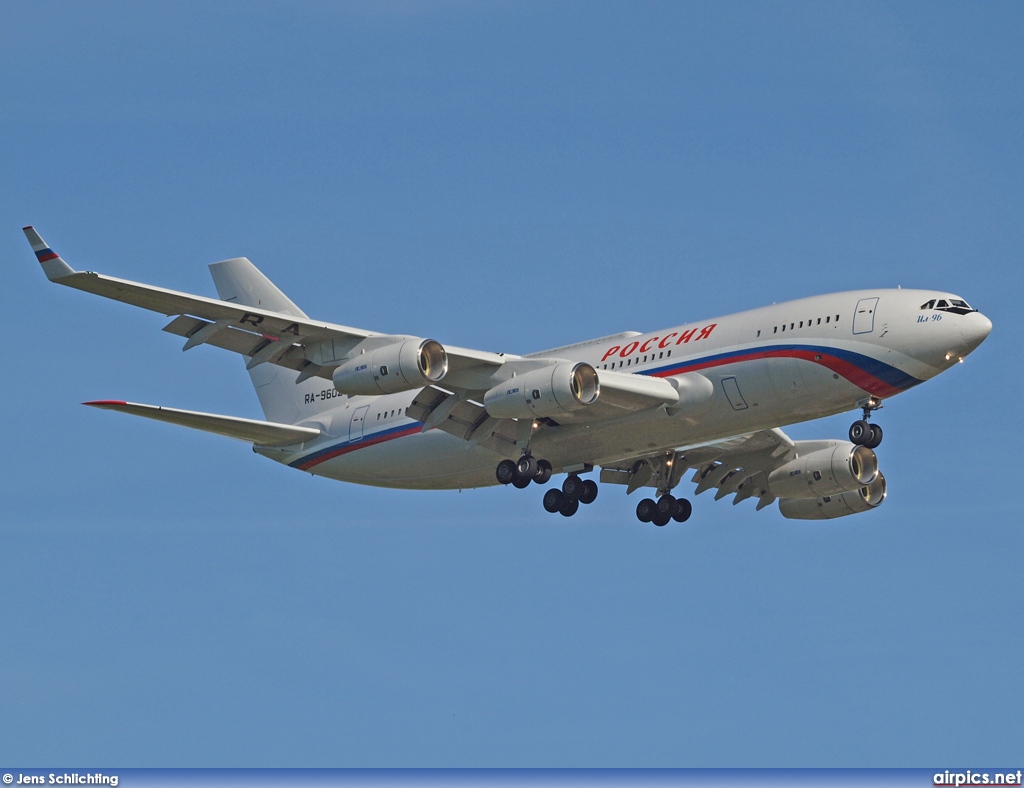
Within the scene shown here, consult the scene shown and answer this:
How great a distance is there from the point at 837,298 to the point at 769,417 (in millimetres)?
3754

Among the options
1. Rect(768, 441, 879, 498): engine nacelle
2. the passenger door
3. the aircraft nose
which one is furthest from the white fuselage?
Rect(768, 441, 879, 498): engine nacelle

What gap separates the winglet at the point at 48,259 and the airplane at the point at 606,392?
4 centimetres

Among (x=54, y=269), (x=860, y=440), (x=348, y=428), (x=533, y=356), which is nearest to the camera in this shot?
(x=54, y=269)

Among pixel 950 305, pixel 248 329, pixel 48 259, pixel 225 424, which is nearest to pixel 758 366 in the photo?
pixel 950 305

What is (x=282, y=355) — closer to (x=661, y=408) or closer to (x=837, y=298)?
(x=661, y=408)

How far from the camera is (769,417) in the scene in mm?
44656

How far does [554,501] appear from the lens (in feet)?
164

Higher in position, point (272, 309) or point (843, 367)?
point (272, 309)

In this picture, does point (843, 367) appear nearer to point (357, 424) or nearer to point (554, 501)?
point (554, 501)

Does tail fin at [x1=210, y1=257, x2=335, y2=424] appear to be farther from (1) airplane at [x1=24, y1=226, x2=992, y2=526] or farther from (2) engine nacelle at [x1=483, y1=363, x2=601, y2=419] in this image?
(2) engine nacelle at [x1=483, y1=363, x2=601, y2=419]

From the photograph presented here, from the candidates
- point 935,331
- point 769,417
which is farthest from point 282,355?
point 935,331

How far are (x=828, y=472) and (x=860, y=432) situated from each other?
794 centimetres

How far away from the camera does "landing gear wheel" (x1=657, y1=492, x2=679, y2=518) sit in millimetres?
52031

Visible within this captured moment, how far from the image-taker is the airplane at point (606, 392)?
43219 mm
